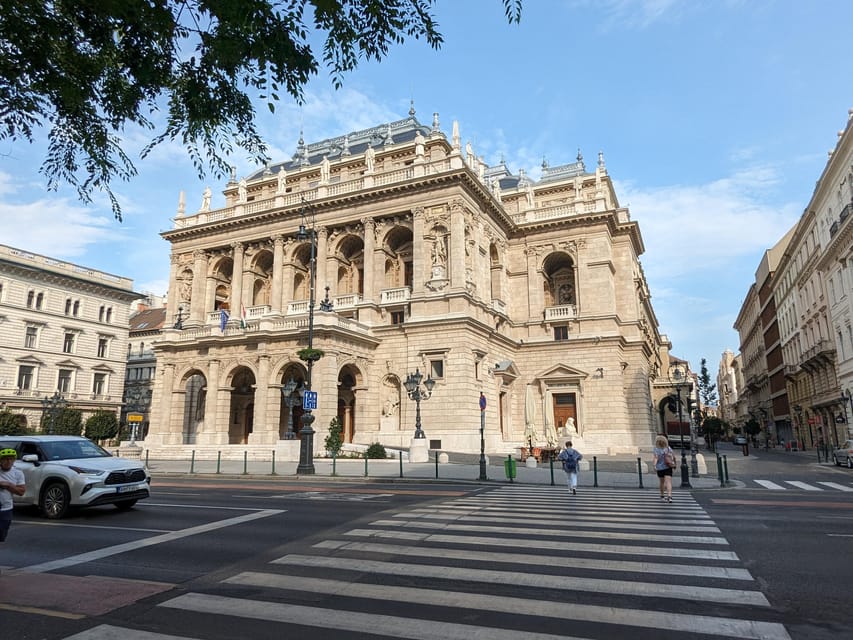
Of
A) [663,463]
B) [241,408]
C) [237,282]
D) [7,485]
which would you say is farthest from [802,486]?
[237,282]

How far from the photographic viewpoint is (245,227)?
146ft

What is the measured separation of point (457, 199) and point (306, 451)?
65.7ft

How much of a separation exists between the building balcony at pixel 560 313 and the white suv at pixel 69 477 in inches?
1315

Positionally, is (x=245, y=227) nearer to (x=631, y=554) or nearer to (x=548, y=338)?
(x=548, y=338)

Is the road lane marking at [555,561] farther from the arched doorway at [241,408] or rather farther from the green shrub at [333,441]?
the arched doorway at [241,408]

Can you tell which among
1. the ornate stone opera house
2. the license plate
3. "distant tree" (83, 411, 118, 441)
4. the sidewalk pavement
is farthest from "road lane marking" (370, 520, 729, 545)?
"distant tree" (83, 411, 118, 441)

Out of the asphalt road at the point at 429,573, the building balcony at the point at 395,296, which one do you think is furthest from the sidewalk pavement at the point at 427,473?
the building balcony at the point at 395,296

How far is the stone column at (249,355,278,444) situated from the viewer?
1341 inches

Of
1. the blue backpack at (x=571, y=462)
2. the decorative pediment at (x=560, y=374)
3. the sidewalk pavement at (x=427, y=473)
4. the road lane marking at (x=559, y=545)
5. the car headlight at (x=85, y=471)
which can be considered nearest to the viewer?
the road lane marking at (x=559, y=545)

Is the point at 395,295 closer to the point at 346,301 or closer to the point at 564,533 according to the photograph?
the point at 346,301

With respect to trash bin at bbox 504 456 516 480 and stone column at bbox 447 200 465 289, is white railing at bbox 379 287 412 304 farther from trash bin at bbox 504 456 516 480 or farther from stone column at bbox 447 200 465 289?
trash bin at bbox 504 456 516 480

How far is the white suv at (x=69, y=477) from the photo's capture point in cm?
1156

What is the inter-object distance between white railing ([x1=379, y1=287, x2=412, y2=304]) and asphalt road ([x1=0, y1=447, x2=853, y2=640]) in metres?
25.8

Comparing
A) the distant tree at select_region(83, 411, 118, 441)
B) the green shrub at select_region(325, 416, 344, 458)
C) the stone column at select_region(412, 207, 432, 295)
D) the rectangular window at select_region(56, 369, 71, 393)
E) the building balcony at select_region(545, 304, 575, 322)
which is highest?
the stone column at select_region(412, 207, 432, 295)
